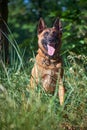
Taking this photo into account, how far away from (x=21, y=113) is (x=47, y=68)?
7.55 feet

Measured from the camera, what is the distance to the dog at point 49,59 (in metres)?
8.39

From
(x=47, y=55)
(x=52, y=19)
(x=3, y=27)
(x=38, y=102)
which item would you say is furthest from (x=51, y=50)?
(x=52, y=19)

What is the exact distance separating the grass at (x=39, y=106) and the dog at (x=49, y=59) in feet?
0.56

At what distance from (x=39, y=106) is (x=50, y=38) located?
2.58 meters

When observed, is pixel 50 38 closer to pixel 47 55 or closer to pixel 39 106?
pixel 47 55

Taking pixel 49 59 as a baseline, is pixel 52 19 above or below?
below

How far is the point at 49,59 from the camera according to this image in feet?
28.6

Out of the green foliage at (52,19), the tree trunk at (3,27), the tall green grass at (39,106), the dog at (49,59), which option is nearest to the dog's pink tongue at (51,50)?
the dog at (49,59)

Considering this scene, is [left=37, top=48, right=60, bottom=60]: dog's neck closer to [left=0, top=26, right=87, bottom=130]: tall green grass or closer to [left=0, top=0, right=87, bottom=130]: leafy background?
[left=0, top=0, right=87, bottom=130]: leafy background

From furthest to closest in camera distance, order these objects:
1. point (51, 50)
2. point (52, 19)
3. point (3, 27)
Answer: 1. point (52, 19)
2. point (3, 27)
3. point (51, 50)

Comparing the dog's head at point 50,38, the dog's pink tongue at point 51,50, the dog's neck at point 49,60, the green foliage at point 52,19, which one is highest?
the dog's head at point 50,38

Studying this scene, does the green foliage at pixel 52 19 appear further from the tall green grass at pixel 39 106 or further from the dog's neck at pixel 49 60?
the tall green grass at pixel 39 106

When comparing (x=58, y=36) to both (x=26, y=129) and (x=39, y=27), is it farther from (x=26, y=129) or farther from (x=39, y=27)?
(x=26, y=129)

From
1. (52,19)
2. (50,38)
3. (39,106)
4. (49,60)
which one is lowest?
(52,19)
